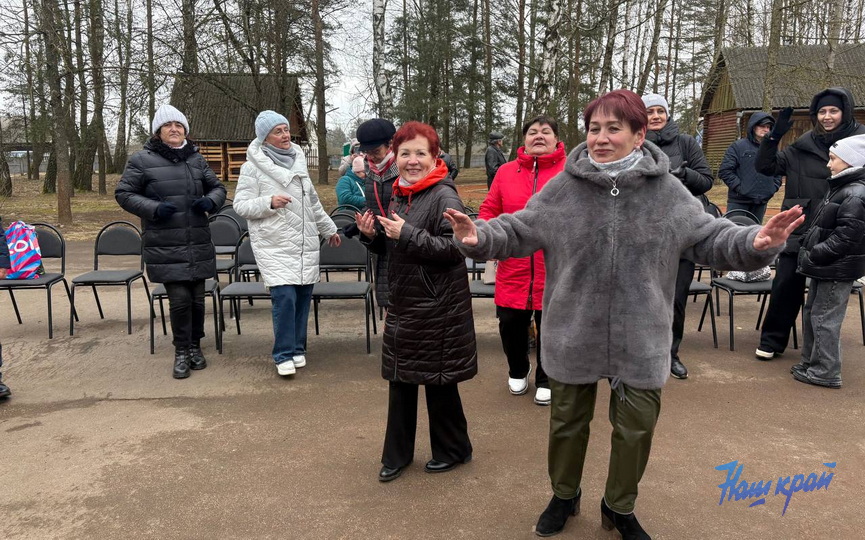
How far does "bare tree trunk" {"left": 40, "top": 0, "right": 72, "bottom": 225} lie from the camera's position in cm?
1325

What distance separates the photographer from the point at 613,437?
269cm

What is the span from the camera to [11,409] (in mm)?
4371

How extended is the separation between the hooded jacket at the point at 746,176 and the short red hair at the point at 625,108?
18.0ft

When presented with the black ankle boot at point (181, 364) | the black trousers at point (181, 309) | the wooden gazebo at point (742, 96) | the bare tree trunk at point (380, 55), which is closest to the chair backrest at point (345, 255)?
the black trousers at point (181, 309)

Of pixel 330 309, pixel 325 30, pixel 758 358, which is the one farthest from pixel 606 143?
pixel 325 30

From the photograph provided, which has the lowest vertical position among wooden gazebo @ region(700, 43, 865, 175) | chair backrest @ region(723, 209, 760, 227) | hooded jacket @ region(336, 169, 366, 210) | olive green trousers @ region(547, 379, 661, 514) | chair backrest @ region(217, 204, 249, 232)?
olive green trousers @ region(547, 379, 661, 514)

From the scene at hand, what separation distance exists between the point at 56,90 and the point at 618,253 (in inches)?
562

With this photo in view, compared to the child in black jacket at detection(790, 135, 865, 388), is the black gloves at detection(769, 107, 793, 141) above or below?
above

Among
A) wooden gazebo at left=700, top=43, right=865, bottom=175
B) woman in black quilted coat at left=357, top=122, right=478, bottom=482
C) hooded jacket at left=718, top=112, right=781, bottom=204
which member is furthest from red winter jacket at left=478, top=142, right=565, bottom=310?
wooden gazebo at left=700, top=43, right=865, bottom=175

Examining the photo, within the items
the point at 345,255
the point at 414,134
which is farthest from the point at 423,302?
the point at 345,255

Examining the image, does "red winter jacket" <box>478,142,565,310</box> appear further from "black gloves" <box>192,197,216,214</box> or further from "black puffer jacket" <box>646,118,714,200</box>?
"black gloves" <box>192,197,216,214</box>

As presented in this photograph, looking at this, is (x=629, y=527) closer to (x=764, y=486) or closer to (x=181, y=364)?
(x=764, y=486)

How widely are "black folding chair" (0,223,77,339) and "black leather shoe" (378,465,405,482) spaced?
167 inches

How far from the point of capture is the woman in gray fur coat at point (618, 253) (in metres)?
2.57
